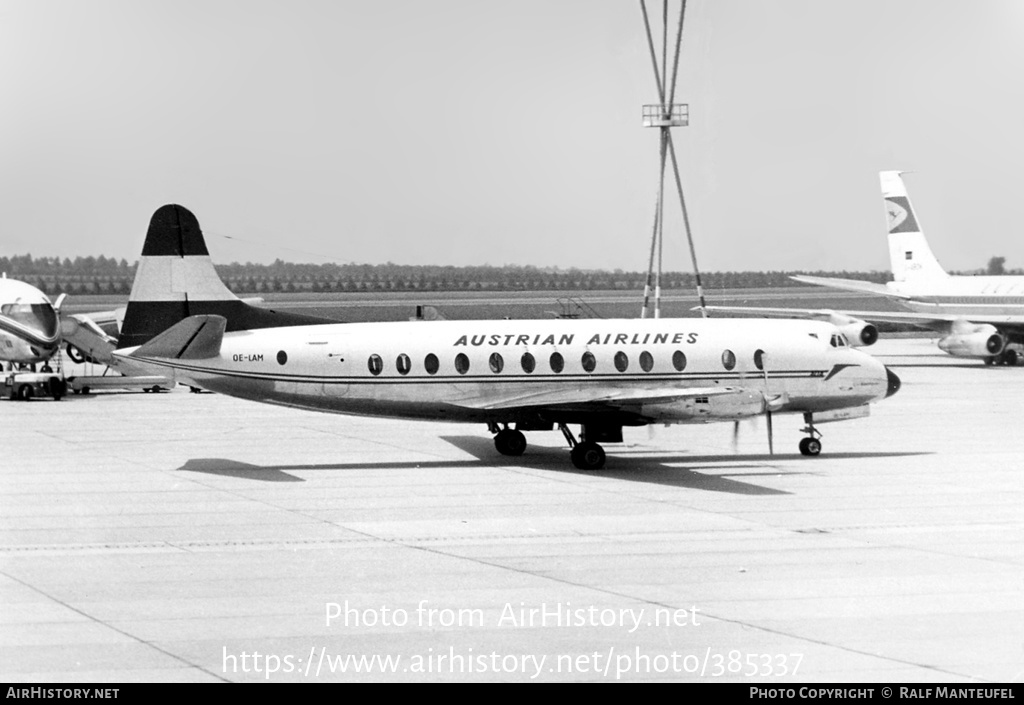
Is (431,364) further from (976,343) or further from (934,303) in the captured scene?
(934,303)

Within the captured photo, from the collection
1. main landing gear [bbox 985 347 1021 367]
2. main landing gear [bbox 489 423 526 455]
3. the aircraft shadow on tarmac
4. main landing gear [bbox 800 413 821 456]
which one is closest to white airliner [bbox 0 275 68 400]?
the aircraft shadow on tarmac

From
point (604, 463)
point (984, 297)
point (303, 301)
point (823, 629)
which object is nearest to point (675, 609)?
point (823, 629)

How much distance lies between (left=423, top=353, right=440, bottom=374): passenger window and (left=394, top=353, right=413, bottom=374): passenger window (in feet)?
1.08

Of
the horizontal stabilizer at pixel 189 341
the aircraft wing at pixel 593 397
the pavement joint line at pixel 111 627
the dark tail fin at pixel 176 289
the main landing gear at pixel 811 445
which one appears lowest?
the pavement joint line at pixel 111 627

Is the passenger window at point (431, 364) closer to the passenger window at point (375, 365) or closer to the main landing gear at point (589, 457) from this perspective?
the passenger window at point (375, 365)

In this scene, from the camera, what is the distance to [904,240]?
7088 cm

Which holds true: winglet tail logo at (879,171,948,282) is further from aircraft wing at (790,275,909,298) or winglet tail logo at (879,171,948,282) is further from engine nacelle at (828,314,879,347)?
engine nacelle at (828,314,879,347)

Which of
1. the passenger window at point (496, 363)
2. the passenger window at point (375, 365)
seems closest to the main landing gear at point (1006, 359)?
the passenger window at point (496, 363)

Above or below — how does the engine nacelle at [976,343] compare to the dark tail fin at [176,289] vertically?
below

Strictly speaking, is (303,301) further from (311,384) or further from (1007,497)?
(1007,497)

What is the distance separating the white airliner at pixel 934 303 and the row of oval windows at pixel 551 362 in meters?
26.7

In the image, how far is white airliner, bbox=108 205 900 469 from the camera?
29172 millimetres

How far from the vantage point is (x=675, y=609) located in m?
15.8

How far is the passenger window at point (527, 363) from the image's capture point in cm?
3034
